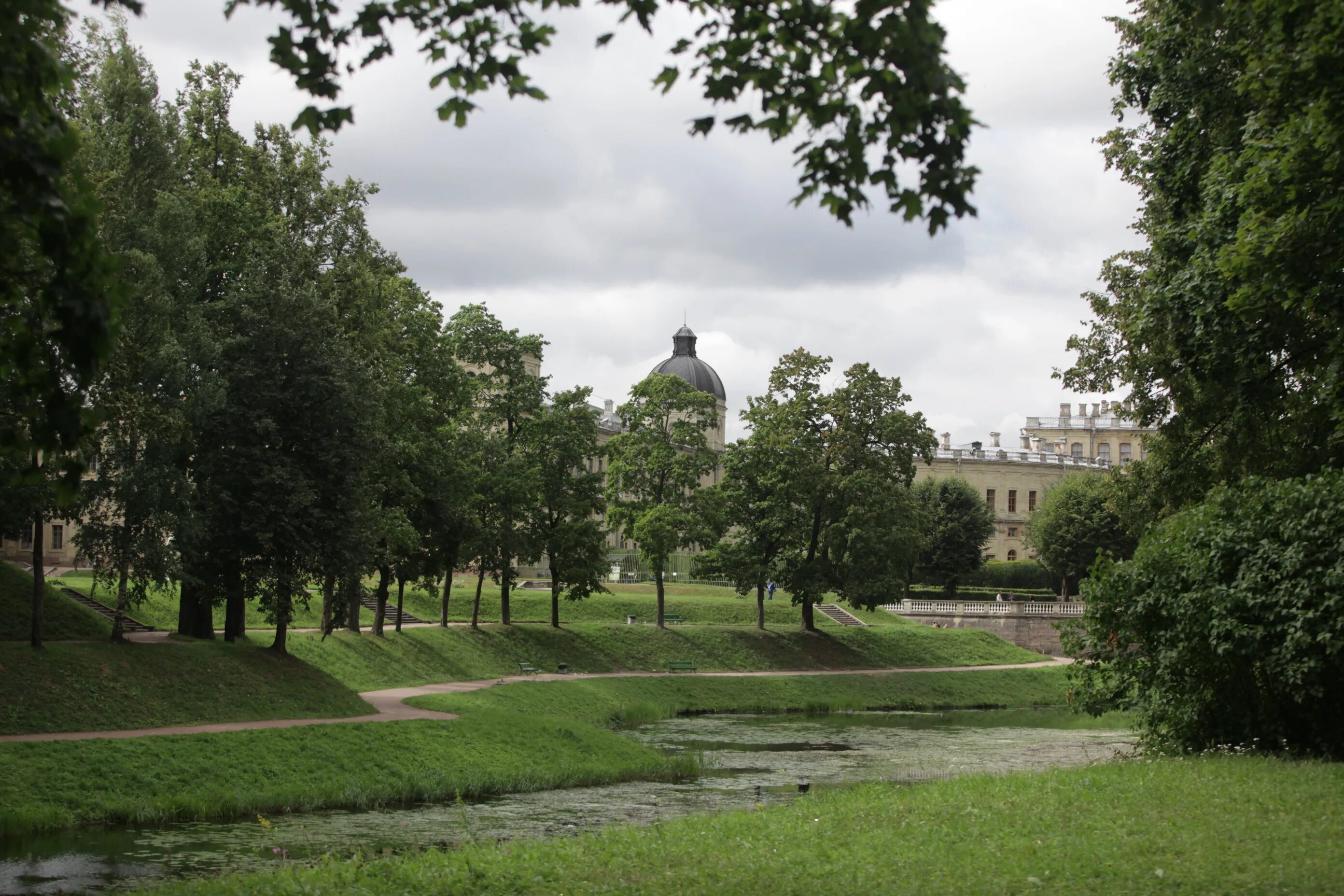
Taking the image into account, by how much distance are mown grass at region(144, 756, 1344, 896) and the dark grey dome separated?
99.4 m

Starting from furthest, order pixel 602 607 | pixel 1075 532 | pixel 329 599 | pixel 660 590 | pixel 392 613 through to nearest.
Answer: pixel 1075 532 → pixel 602 607 → pixel 660 590 → pixel 392 613 → pixel 329 599

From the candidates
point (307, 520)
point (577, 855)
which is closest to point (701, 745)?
point (307, 520)

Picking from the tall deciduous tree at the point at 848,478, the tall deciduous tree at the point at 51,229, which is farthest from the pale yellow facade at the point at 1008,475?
the tall deciduous tree at the point at 51,229

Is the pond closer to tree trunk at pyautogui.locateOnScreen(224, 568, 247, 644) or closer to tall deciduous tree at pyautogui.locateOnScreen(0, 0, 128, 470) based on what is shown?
tall deciduous tree at pyautogui.locateOnScreen(0, 0, 128, 470)

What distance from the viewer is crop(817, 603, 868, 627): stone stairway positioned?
66500mm

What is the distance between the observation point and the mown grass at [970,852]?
10.7 metres

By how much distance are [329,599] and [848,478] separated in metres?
26.8

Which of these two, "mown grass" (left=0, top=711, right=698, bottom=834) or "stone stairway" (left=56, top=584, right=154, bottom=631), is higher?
"stone stairway" (left=56, top=584, right=154, bottom=631)

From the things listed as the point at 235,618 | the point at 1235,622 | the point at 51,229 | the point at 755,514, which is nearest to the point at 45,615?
the point at 235,618

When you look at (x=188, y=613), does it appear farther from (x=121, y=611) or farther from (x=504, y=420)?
(x=504, y=420)

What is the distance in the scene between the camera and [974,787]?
58.4 feet

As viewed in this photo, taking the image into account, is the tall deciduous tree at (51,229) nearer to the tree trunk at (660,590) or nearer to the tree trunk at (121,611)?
the tree trunk at (121,611)

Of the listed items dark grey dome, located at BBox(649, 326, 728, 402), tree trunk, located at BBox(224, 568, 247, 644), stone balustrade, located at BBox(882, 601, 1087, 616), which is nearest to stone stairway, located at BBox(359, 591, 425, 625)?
tree trunk, located at BBox(224, 568, 247, 644)

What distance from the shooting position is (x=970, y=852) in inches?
479
